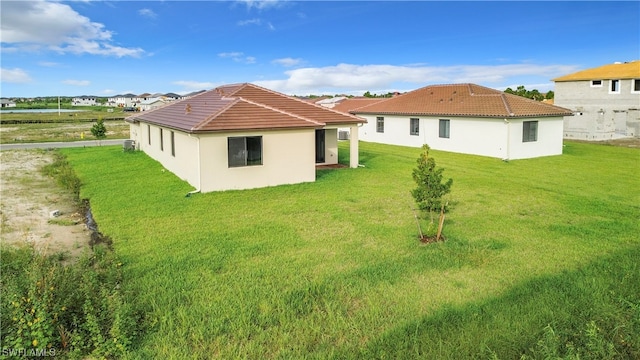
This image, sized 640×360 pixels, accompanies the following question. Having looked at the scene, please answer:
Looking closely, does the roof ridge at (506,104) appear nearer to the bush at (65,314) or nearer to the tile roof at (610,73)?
the tile roof at (610,73)

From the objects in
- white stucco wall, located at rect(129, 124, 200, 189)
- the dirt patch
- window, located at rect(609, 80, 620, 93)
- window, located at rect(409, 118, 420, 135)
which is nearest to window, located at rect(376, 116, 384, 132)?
window, located at rect(409, 118, 420, 135)

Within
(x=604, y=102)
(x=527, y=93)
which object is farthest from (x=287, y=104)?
(x=527, y=93)

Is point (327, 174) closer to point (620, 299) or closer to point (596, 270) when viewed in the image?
point (596, 270)

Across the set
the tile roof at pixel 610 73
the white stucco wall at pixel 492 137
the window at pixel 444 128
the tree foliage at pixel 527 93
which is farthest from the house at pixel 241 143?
the tree foliage at pixel 527 93

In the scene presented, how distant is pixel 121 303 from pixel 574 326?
645 cm

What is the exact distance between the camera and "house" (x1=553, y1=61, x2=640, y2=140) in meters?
36.4

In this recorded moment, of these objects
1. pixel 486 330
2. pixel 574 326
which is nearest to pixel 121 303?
pixel 486 330

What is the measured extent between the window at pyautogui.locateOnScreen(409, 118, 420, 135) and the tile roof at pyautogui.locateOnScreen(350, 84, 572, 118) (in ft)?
1.90

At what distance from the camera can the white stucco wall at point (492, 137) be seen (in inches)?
972

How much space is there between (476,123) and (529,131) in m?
2.85

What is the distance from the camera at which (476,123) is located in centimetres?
2630

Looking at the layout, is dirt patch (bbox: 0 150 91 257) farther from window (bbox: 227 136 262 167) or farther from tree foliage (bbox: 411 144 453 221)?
tree foliage (bbox: 411 144 453 221)

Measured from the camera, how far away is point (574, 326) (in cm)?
632

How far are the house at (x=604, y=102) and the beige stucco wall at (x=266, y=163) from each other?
2907 centimetres
